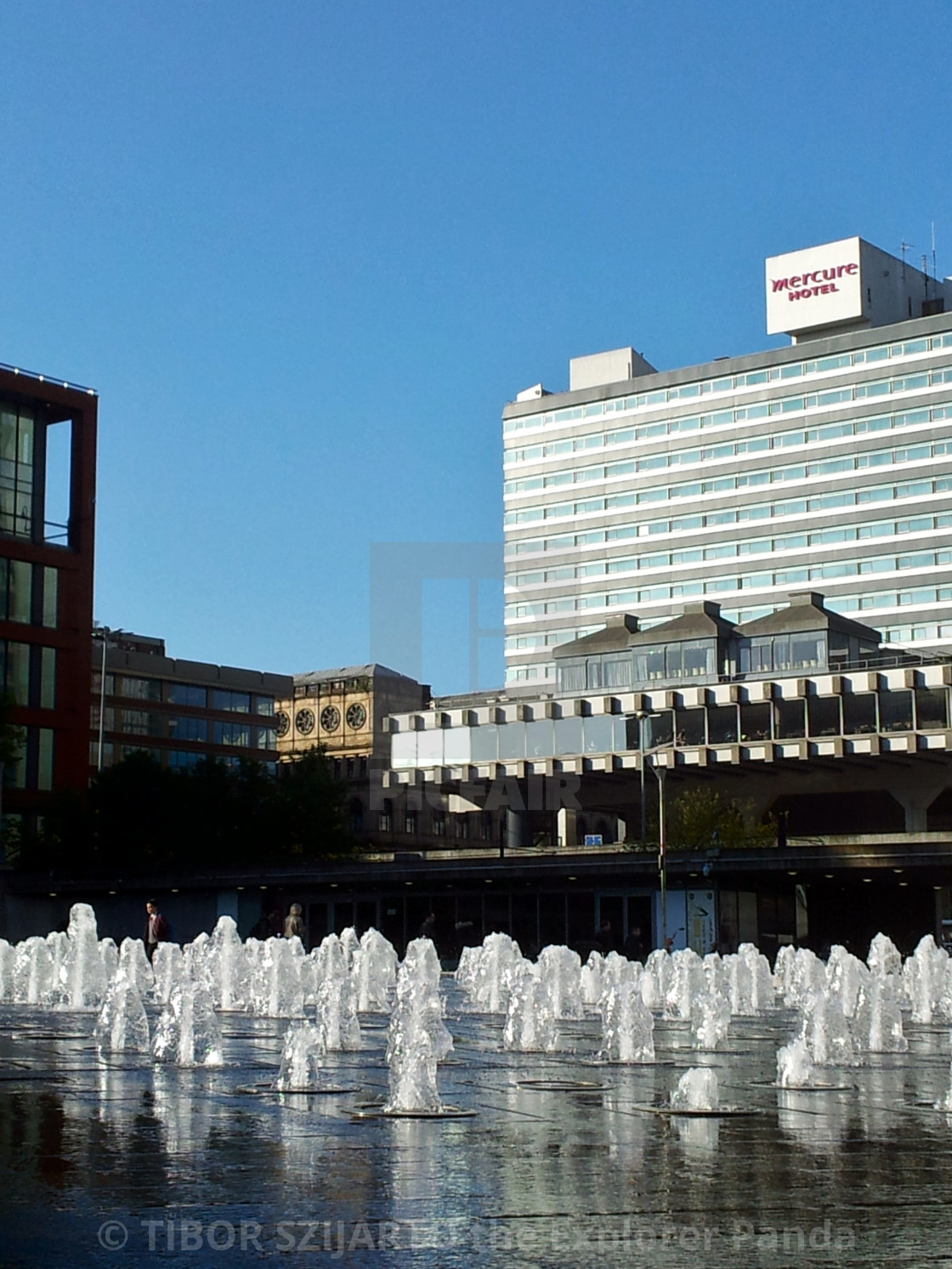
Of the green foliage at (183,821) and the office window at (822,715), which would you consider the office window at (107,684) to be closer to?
the green foliage at (183,821)

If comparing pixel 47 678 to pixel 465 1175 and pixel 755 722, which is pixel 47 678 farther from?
pixel 465 1175

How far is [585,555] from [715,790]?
35.1 m

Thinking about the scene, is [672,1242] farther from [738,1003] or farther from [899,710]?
[899,710]

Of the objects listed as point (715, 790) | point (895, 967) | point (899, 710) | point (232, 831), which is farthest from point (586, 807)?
point (895, 967)

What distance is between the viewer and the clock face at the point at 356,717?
14312cm

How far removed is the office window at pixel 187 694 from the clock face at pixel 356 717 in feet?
102

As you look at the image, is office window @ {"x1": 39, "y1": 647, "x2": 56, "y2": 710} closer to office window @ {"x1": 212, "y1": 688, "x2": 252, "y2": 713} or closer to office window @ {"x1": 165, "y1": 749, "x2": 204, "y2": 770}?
office window @ {"x1": 165, "y1": 749, "x2": 204, "y2": 770}

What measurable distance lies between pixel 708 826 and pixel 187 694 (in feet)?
162

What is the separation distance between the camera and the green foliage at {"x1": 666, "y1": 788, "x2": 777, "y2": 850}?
7231cm

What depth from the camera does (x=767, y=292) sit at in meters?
116

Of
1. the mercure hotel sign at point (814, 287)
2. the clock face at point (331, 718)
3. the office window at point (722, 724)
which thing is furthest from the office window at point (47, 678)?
the clock face at point (331, 718)

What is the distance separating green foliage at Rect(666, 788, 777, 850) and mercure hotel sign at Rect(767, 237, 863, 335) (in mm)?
45475

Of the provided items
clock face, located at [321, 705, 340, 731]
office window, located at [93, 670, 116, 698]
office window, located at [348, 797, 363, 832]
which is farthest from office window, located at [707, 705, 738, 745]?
clock face, located at [321, 705, 340, 731]

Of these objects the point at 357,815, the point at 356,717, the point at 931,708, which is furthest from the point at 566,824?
the point at 356,717
